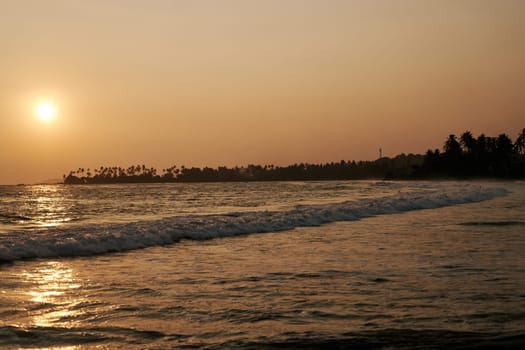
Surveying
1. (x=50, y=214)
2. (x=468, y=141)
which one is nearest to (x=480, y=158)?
(x=468, y=141)

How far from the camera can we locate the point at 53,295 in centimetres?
936

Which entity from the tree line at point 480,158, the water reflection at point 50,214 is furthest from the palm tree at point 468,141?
the water reflection at point 50,214

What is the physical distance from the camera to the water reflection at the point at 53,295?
7680 mm

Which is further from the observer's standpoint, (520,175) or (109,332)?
(520,175)

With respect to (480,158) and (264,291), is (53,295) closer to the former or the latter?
A: (264,291)

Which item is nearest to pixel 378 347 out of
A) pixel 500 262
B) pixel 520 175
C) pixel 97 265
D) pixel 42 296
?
pixel 42 296

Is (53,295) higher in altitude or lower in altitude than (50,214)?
higher

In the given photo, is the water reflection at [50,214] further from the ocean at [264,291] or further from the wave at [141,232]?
the ocean at [264,291]

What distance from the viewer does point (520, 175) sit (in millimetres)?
147125

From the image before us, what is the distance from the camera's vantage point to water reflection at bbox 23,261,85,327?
7680 millimetres

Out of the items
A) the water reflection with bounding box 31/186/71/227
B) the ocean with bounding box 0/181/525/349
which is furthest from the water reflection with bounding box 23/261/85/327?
the water reflection with bounding box 31/186/71/227

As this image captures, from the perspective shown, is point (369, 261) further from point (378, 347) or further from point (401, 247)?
point (378, 347)

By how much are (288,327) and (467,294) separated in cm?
330

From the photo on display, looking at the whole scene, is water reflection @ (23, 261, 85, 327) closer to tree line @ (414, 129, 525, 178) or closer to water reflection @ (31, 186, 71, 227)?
water reflection @ (31, 186, 71, 227)
